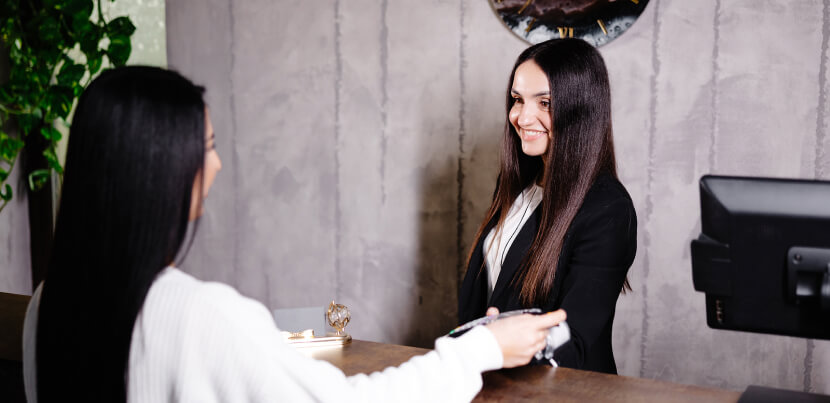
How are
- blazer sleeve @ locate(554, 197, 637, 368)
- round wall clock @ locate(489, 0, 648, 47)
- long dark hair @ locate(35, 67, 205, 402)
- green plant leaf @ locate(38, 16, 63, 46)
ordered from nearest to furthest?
long dark hair @ locate(35, 67, 205, 402)
blazer sleeve @ locate(554, 197, 637, 368)
round wall clock @ locate(489, 0, 648, 47)
green plant leaf @ locate(38, 16, 63, 46)

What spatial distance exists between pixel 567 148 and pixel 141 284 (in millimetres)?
1178

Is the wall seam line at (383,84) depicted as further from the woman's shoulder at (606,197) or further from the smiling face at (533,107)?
the woman's shoulder at (606,197)

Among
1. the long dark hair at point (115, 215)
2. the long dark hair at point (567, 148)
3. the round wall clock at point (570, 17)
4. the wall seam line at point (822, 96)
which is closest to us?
the long dark hair at point (115, 215)

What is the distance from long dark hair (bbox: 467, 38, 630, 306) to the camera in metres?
1.67

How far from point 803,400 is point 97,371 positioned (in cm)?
120

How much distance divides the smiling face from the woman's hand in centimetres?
66

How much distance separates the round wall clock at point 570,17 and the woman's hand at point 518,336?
1.48 m

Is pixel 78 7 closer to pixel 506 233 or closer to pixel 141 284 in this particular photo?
pixel 506 233

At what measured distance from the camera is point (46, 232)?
115 inches

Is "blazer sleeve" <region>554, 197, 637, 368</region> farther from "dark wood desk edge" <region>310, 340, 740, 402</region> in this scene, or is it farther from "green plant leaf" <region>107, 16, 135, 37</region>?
"green plant leaf" <region>107, 16, 135, 37</region>

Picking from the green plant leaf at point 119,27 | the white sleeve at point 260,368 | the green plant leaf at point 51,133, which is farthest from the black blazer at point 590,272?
the green plant leaf at point 51,133

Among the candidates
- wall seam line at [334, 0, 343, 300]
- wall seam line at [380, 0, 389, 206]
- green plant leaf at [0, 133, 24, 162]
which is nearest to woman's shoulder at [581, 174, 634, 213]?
wall seam line at [380, 0, 389, 206]

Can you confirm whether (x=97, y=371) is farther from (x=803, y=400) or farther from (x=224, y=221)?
(x=224, y=221)

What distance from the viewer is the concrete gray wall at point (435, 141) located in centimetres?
225
